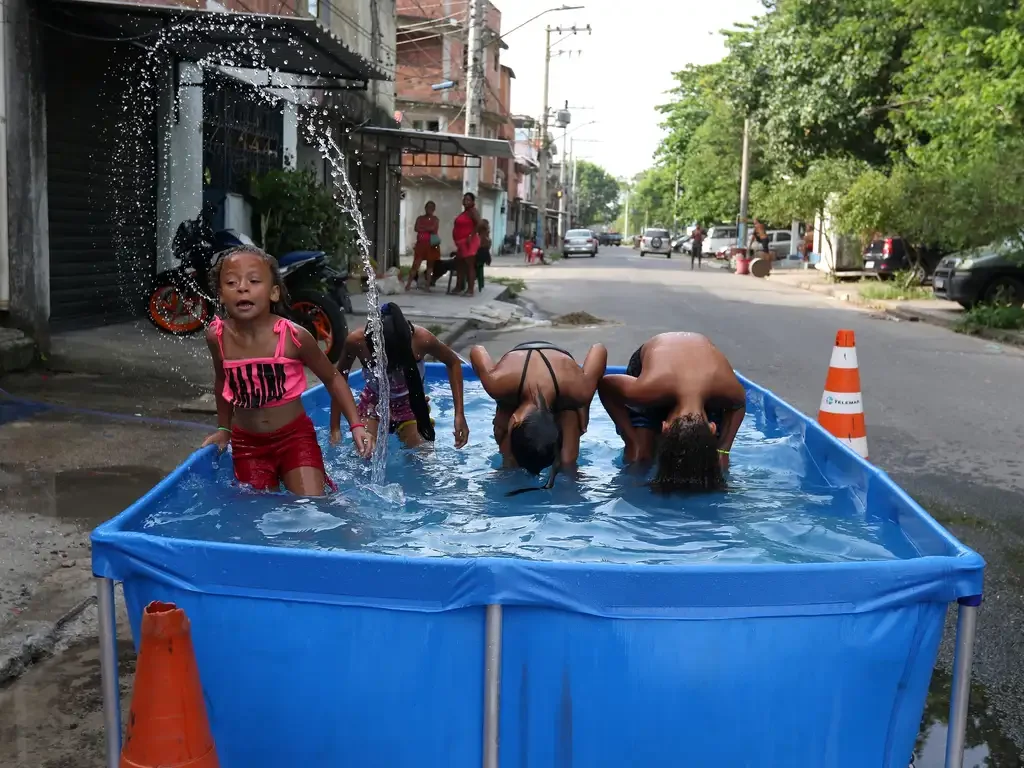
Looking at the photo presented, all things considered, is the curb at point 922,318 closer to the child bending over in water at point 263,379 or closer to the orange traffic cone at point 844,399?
the orange traffic cone at point 844,399

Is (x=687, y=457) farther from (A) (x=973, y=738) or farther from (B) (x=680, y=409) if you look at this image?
(A) (x=973, y=738)

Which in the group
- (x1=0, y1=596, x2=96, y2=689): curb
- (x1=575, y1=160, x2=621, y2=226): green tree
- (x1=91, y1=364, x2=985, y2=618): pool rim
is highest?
(x1=575, y1=160, x2=621, y2=226): green tree

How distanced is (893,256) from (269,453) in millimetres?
24251

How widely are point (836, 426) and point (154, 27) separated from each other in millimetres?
7635

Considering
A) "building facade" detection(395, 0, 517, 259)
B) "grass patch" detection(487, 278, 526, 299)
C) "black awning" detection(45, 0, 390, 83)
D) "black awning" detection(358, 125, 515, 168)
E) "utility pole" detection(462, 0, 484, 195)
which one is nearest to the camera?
"black awning" detection(45, 0, 390, 83)

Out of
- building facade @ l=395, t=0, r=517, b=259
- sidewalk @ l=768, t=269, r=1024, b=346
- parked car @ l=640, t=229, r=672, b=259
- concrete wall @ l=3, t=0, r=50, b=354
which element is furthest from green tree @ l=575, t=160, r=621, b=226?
concrete wall @ l=3, t=0, r=50, b=354

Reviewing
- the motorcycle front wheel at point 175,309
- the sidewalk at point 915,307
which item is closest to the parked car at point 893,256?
the sidewalk at point 915,307

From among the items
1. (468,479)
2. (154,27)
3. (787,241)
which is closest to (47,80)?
(154,27)

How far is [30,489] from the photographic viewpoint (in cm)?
542

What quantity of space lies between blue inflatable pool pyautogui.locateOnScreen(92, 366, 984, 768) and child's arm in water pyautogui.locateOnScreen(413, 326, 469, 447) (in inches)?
105

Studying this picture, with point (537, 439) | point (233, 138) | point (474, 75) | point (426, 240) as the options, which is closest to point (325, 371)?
point (537, 439)

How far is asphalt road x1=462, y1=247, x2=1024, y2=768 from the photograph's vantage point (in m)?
4.05

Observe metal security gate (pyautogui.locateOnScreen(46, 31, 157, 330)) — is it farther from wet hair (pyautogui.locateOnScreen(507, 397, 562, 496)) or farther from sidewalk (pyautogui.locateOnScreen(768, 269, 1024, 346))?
sidewalk (pyautogui.locateOnScreen(768, 269, 1024, 346))

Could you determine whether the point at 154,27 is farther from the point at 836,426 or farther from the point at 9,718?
the point at 9,718
